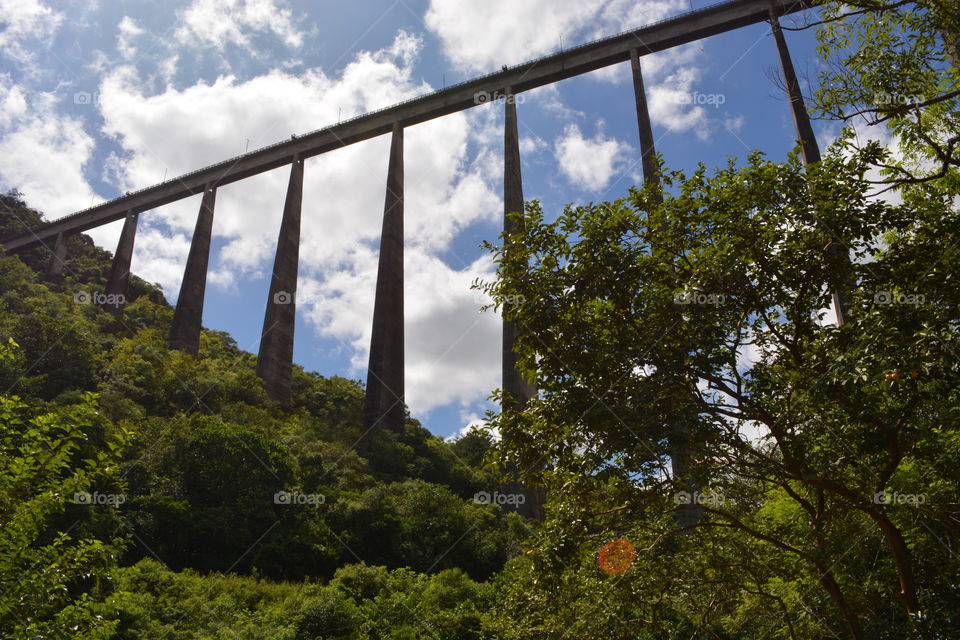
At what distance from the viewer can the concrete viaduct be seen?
33.5 metres

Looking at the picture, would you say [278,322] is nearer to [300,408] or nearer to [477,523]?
[300,408]

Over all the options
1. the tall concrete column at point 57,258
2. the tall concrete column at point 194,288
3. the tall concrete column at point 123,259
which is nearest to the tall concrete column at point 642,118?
the tall concrete column at point 194,288

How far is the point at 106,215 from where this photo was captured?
6009cm

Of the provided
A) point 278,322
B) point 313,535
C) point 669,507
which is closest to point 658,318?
point 669,507

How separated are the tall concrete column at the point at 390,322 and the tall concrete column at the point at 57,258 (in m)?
41.4

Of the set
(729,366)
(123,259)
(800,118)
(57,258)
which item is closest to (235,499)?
(729,366)

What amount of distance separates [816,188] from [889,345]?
3.18 metres

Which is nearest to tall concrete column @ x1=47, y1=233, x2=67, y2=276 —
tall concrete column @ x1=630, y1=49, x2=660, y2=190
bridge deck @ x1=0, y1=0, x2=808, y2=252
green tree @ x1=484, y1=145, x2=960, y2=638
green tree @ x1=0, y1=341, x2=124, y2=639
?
bridge deck @ x1=0, y1=0, x2=808, y2=252

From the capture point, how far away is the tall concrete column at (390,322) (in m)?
40.1

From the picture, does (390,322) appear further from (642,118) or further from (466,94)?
(642,118)

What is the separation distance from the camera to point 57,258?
65.3 meters

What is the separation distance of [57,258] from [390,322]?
4390 centimetres

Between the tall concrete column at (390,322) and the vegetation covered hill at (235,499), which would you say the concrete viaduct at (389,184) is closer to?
the tall concrete column at (390,322)

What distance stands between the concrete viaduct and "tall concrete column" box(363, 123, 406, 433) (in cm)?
7
